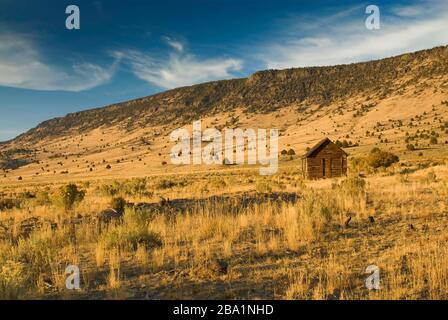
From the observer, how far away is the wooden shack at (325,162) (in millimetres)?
32562

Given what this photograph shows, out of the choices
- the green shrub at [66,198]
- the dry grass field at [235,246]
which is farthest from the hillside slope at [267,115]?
the green shrub at [66,198]

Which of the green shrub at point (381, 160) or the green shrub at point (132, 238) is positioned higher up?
the green shrub at point (381, 160)

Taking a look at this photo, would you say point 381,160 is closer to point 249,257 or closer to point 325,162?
point 325,162

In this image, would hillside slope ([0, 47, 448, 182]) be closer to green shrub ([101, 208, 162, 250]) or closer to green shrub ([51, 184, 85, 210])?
green shrub ([51, 184, 85, 210])

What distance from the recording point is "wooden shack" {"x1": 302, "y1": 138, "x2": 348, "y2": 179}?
107 ft

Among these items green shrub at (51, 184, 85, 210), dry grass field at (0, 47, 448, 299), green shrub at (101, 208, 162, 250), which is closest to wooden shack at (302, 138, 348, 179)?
dry grass field at (0, 47, 448, 299)

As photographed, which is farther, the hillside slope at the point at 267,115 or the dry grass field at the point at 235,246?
the hillside slope at the point at 267,115

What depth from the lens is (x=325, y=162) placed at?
32.8m

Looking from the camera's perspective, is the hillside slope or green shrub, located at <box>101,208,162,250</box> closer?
green shrub, located at <box>101,208,162,250</box>

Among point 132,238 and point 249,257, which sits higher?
point 132,238

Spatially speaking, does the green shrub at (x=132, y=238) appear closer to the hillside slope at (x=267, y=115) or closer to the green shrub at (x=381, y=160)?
the green shrub at (x=381, y=160)

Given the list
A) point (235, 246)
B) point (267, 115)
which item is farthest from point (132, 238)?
point (267, 115)

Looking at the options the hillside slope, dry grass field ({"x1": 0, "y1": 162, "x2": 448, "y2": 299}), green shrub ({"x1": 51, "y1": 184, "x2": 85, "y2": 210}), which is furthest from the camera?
the hillside slope
